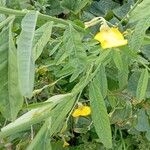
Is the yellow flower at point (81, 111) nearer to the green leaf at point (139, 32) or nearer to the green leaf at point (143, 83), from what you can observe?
the green leaf at point (143, 83)

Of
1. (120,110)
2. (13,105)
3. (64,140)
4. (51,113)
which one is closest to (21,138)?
(64,140)

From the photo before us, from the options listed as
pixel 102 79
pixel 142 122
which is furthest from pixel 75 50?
pixel 142 122

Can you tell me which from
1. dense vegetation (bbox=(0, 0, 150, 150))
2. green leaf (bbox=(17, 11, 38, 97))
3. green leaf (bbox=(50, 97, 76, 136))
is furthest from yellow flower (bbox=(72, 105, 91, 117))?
green leaf (bbox=(17, 11, 38, 97))

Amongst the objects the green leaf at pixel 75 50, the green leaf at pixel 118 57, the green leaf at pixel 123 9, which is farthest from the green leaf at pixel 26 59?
the green leaf at pixel 123 9

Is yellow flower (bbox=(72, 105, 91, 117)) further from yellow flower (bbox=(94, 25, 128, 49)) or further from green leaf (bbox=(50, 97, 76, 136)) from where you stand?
yellow flower (bbox=(94, 25, 128, 49))

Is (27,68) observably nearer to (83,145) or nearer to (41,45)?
(41,45)

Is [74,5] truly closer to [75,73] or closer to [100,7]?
[100,7]
